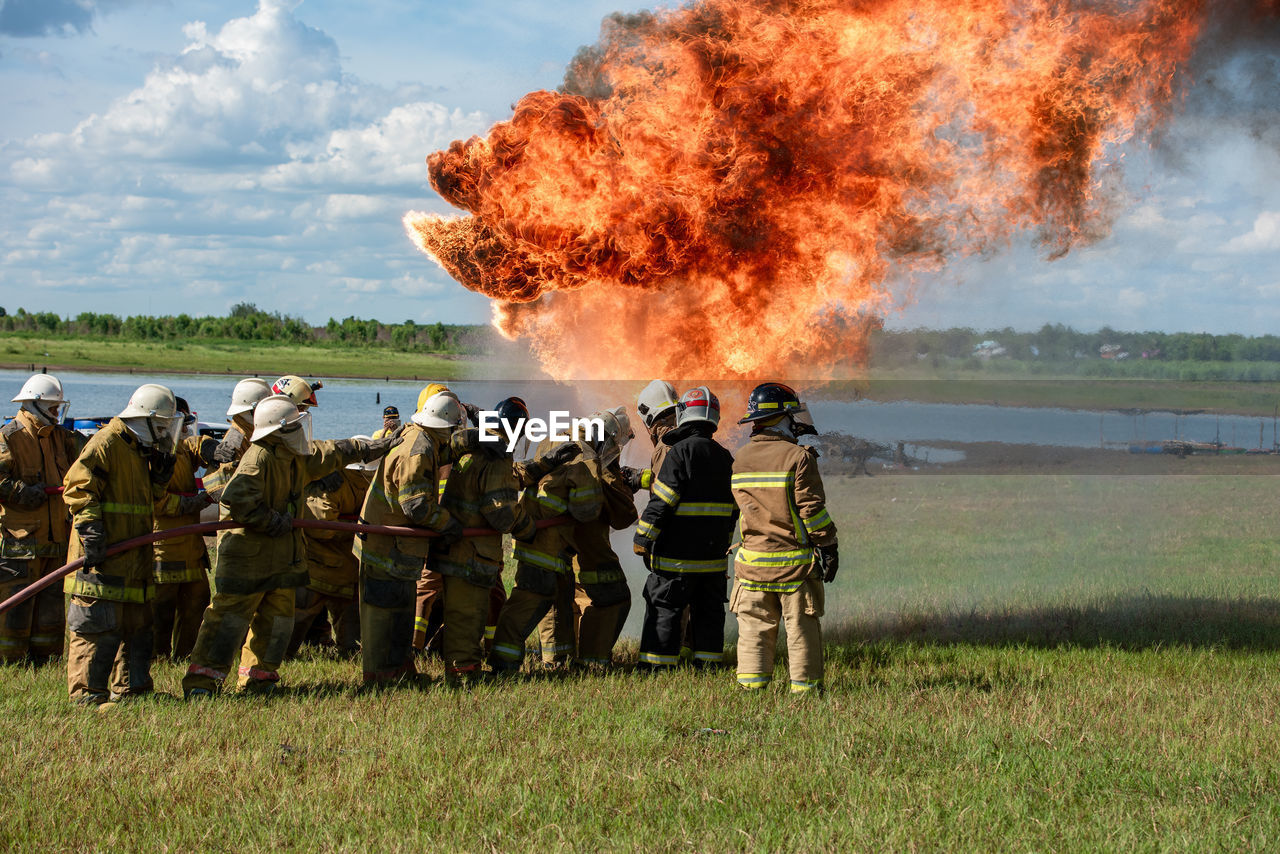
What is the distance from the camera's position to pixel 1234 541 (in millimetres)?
19078

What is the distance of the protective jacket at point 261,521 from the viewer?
24.9 feet

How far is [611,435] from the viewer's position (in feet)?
30.3

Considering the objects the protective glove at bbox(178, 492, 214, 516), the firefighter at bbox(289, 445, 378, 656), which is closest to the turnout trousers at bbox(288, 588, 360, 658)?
the firefighter at bbox(289, 445, 378, 656)

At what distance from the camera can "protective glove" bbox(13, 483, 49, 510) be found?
898cm

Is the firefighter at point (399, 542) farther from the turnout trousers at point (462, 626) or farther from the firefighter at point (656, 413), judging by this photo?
the firefighter at point (656, 413)

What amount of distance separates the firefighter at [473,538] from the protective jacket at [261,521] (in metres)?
1.10

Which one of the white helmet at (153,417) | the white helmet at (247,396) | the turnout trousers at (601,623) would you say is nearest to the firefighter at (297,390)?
the white helmet at (247,396)

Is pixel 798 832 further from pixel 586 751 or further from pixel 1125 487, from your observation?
pixel 1125 487

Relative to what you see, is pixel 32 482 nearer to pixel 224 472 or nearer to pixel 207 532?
pixel 224 472

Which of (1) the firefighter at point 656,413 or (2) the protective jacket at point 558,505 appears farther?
(1) the firefighter at point 656,413

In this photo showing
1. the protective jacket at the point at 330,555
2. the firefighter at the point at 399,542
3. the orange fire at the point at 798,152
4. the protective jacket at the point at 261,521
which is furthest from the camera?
the orange fire at the point at 798,152

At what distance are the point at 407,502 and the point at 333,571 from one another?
1694mm

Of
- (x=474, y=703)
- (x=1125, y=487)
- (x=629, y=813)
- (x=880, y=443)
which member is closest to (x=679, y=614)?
(x=474, y=703)

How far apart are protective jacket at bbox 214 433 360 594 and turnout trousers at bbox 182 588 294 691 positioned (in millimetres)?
112
